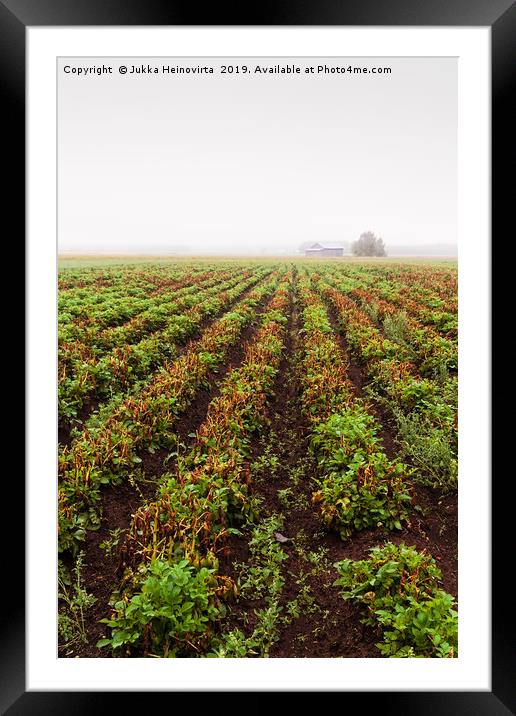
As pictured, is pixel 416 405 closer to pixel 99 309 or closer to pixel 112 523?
pixel 112 523

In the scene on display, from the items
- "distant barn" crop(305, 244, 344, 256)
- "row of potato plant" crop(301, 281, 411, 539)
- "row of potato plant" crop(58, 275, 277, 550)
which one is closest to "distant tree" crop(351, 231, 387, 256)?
"distant barn" crop(305, 244, 344, 256)

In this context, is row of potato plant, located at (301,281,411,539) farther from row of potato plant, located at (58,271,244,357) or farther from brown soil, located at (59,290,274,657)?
row of potato plant, located at (58,271,244,357)

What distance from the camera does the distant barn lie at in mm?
5535

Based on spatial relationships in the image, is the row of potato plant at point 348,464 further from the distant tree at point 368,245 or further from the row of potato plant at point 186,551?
the distant tree at point 368,245

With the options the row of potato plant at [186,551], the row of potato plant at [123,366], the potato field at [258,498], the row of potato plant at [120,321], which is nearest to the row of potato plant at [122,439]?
the potato field at [258,498]

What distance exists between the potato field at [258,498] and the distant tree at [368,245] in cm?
82

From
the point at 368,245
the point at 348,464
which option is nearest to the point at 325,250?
the point at 368,245

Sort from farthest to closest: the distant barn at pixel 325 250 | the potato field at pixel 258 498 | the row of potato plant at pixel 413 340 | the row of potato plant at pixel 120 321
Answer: the row of potato plant at pixel 120 321 < the row of potato plant at pixel 413 340 < the distant barn at pixel 325 250 < the potato field at pixel 258 498

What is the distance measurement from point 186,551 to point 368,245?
3785 millimetres

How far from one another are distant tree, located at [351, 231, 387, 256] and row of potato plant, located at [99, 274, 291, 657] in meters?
2.39
